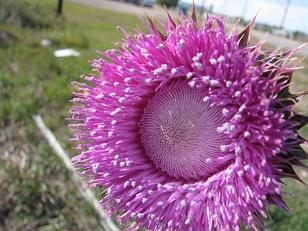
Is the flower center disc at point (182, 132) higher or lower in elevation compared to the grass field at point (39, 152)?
higher

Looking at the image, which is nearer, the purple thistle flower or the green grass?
the purple thistle flower

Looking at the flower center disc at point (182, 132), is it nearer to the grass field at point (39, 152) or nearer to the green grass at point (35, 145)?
the grass field at point (39, 152)

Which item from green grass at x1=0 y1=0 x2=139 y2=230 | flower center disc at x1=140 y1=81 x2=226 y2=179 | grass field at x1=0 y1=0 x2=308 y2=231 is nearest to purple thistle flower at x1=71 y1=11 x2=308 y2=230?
flower center disc at x1=140 y1=81 x2=226 y2=179

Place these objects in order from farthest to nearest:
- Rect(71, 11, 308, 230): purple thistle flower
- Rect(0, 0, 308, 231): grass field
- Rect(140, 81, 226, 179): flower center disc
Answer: Rect(0, 0, 308, 231): grass field < Rect(140, 81, 226, 179): flower center disc < Rect(71, 11, 308, 230): purple thistle flower

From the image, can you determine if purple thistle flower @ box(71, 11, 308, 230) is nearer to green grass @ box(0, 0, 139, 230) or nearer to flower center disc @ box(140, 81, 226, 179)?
flower center disc @ box(140, 81, 226, 179)

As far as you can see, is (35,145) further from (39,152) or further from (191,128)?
(191,128)

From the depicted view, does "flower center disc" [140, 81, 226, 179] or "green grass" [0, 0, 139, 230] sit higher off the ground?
"flower center disc" [140, 81, 226, 179]

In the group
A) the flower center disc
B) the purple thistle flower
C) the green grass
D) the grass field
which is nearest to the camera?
the purple thistle flower

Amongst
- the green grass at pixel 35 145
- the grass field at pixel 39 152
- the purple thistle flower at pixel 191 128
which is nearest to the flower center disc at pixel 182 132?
the purple thistle flower at pixel 191 128
